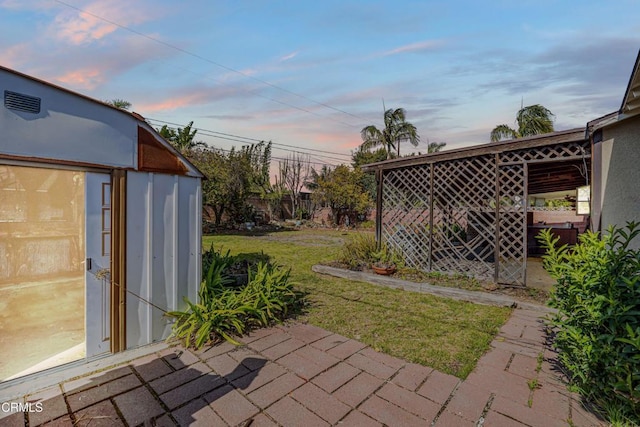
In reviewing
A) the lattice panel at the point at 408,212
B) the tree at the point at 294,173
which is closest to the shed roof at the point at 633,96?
the lattice panel at the point at 408,212

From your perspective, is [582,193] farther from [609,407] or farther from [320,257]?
[320,257]

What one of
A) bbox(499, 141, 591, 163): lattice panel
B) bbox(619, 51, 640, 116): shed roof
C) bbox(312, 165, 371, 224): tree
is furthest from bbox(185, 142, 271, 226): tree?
bbox(619, 51, 640, 116): shed roof

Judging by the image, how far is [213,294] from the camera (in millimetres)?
3869

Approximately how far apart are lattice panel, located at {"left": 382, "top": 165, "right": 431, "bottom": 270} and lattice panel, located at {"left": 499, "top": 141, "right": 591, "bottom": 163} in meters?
1.63

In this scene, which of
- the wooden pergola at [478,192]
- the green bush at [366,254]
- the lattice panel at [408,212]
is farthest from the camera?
the green bush at [366,254]

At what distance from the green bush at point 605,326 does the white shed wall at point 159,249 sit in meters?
3.75

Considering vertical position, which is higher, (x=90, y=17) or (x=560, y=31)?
(x=90, y=17)

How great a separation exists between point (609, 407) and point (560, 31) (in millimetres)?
5724

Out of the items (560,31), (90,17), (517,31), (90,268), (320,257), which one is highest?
(90,17)

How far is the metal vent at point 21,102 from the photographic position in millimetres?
2244

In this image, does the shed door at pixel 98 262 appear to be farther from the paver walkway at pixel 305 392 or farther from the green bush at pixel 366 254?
the green bush at pixel 366 254

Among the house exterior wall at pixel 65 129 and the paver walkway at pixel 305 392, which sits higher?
the house exterior wall at pixel 65 129

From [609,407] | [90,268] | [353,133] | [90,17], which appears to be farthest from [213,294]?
[353,133]

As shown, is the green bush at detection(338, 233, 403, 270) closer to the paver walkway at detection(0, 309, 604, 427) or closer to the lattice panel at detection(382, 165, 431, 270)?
the lattice panel at detection(382, 165, 431, 270)
